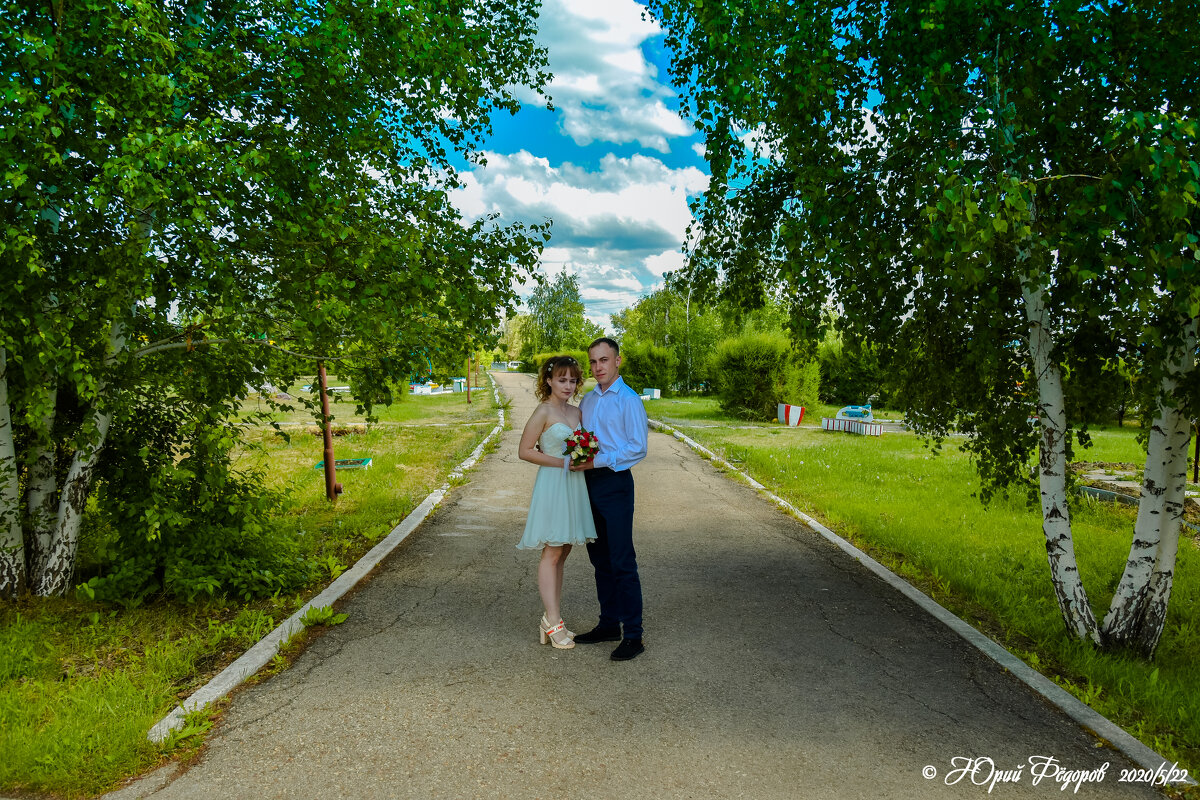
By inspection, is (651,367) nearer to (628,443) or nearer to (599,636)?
(599,636)

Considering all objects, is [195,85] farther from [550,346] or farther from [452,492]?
[550,346]

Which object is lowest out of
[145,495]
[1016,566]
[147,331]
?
[1016,566]

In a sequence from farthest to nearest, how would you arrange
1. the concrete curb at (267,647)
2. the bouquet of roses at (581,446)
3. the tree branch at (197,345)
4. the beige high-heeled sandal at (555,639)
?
the tree branch at (197,345)
the beige high-heeled sandal at (555,639)
the bouquet of roses at (581,446)
the concrete curb at (267,647)

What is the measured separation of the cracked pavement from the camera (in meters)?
3.17

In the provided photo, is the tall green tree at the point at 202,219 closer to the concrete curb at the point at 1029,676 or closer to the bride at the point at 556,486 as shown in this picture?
the bride at the point at 556,486

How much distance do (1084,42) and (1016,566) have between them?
183 inches

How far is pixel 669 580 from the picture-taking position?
629 centimetres

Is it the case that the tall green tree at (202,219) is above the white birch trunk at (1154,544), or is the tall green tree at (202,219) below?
above

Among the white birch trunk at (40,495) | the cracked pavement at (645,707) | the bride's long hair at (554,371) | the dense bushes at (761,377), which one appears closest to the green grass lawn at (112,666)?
the cracked pavement at (645,707)

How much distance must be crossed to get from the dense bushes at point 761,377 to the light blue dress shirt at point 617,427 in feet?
67.5

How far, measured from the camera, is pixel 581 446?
4410 mm

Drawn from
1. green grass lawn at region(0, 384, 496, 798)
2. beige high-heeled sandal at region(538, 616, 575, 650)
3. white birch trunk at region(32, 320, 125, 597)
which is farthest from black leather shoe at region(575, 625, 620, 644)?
white birch trunk at region(32, 320, 125, 597)

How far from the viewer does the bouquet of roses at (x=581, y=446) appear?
4.41 metres

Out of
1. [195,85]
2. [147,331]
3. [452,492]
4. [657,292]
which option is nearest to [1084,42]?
[195,85]
